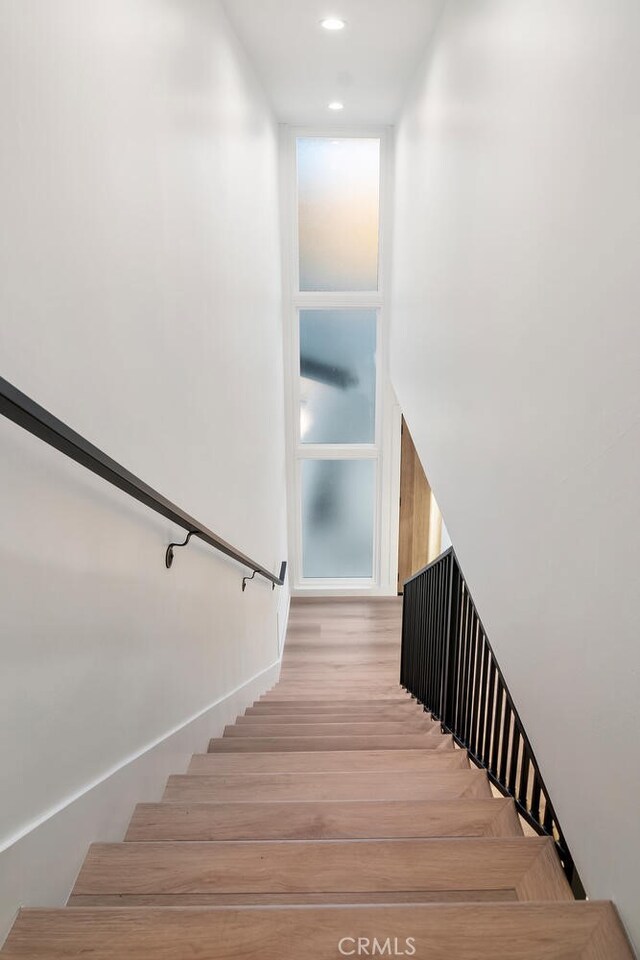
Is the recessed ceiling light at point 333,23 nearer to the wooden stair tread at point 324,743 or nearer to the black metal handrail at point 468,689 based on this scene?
the black metal handrail at point 468,689

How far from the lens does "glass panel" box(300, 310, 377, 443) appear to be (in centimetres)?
711

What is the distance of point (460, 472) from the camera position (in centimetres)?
274

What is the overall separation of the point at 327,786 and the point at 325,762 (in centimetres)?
35

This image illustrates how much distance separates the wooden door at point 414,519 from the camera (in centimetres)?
766

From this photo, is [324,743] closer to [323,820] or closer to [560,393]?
[323,820]

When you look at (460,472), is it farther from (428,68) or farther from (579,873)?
(428,68)

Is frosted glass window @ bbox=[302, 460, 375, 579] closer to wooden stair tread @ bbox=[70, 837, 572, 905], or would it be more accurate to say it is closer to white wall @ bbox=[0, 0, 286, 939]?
white wall @ bbox=[0, 0, 286, 939]

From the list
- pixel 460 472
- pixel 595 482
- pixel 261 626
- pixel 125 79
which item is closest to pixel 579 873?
pixel 595 482

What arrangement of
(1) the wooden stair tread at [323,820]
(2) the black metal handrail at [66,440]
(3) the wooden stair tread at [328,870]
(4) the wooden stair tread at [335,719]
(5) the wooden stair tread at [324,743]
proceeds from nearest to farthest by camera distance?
(2) the black metal handrail at [66,440], (3) the wooden stair tread at [328,870], (1) the wooden stair tread at [323,820], (5) the wooden stair tread at [324,743], (4) the wooden stair tread at [335,719]

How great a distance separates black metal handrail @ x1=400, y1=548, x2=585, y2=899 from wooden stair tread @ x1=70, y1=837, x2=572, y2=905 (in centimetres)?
15

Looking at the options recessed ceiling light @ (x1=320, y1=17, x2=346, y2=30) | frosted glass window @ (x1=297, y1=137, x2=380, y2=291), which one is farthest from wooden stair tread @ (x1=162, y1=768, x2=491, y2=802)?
frosted glass window @ (x1=297, y1=137, x2=380, y2=291)

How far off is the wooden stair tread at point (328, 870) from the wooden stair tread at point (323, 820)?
0.20m

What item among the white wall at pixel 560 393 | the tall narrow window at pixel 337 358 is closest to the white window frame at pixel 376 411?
the tall narrow window at pixel 337 358

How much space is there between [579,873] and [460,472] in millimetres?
1602
